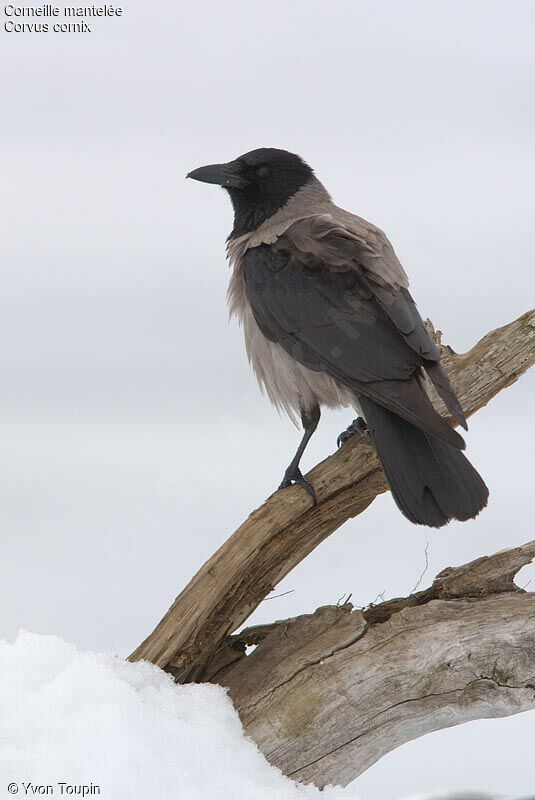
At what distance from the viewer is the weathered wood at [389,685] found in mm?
3791

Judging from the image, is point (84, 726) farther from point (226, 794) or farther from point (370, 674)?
point (370, 674)

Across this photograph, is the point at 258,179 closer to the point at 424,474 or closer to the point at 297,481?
the point at 297,481

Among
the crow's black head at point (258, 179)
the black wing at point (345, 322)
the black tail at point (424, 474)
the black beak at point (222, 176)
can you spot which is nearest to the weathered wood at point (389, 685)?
the black tail at point (424, 474)

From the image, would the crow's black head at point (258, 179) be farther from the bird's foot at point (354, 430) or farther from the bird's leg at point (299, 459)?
the bird's foot at point (354, 430)

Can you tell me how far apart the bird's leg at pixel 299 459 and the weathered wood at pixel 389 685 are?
0.62m

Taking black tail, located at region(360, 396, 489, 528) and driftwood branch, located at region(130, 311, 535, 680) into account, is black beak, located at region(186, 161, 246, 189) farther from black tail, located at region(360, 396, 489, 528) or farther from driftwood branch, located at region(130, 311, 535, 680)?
black tail, located at region(360, 396, 489, 528)

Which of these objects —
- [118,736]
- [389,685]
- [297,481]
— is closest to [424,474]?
[297,481]

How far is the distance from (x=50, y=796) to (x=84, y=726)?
26cm

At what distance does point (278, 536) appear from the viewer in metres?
4.16

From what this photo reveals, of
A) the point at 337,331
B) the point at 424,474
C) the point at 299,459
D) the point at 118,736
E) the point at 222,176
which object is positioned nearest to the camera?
the point at 118,736

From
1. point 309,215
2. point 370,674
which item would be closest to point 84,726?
point 370,674

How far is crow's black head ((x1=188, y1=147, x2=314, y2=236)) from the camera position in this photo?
484 cm

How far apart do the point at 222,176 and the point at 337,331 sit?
1.24m

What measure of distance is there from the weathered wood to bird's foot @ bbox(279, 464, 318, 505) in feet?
1.88
